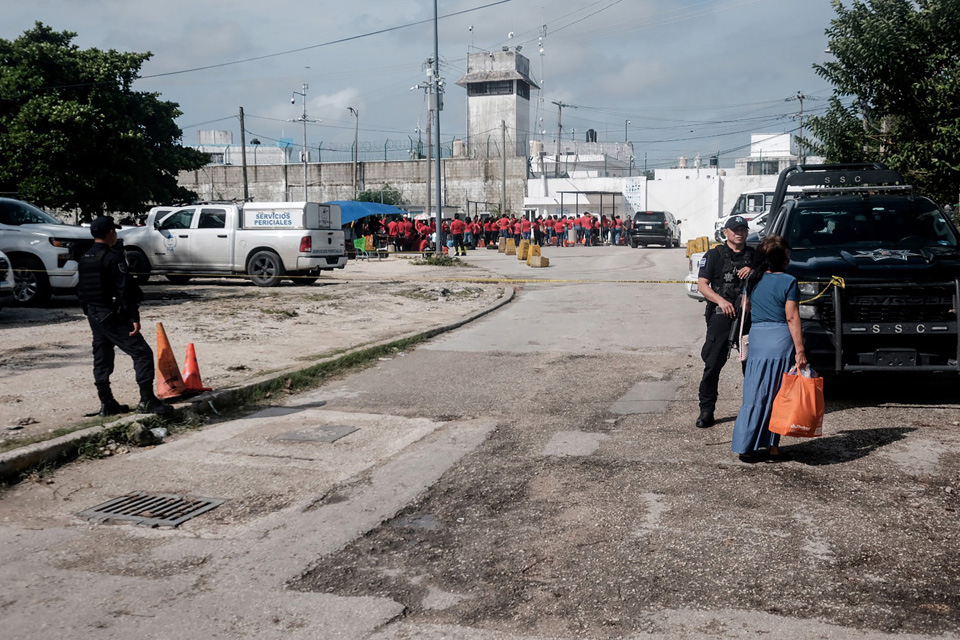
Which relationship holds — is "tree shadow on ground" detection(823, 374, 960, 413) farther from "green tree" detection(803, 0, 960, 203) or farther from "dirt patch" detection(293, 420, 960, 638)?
"green tree" detection(803, 0, 960, 203)

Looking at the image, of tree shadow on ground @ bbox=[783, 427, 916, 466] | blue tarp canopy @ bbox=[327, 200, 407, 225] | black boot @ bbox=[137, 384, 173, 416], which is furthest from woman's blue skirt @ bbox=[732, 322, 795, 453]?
blue tarp canopy @ bbox=[327, 200, 407, 225]

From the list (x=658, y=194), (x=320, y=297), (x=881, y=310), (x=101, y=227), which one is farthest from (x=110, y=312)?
(x=658, y=194)

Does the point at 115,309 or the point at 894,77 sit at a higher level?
the point at 894,77

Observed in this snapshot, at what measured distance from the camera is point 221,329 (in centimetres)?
1330

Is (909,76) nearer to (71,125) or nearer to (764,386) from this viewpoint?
(764,386)

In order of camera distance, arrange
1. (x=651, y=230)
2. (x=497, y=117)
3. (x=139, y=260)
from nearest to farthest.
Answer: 1. (x=139, y=260)
2. (x=651, y=230)
3. (x=497, y=117)

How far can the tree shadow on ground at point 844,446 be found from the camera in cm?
638

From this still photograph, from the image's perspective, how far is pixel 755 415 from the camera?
20.2ft

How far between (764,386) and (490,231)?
37.4 m

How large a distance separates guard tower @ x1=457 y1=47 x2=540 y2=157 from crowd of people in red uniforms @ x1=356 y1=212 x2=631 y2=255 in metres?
33.5

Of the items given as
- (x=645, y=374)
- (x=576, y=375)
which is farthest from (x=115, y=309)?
(x=645, y=374)

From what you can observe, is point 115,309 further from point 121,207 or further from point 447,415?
point 121,207

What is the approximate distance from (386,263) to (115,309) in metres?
22.5

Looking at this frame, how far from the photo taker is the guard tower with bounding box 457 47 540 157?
8188 cm
